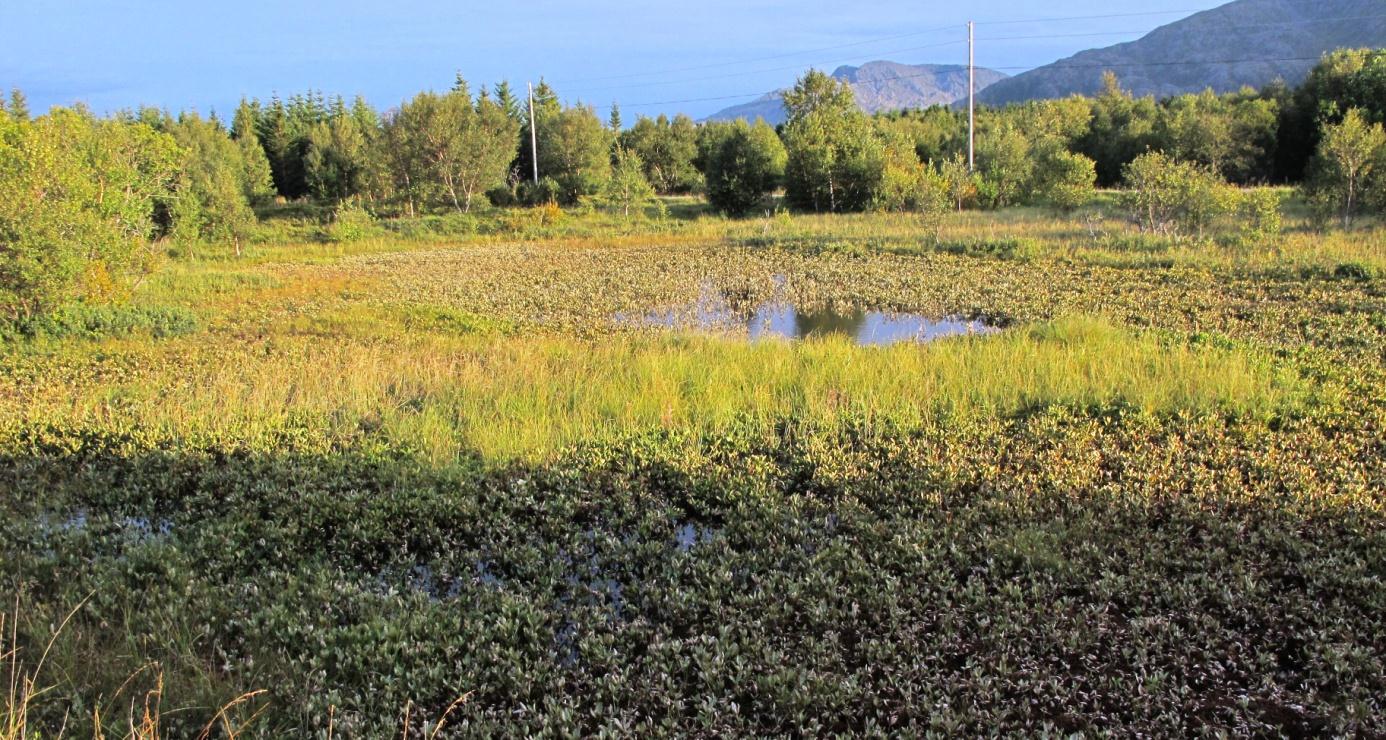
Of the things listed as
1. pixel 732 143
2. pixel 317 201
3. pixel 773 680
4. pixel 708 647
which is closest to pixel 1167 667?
pixel 773 680

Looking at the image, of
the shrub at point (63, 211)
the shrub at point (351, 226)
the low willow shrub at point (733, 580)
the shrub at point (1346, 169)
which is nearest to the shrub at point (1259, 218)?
the shrub at point (1346, 169)

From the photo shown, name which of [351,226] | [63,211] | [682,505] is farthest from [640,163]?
[682,505]

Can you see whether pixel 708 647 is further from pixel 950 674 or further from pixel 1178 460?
pixel 1178 460

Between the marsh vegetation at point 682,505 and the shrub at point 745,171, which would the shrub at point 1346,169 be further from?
the shrub at point 745,171

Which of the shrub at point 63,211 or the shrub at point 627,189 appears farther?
the shrub at point 627,189

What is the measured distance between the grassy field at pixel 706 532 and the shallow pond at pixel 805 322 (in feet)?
5.55

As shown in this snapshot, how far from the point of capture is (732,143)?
41.8 m

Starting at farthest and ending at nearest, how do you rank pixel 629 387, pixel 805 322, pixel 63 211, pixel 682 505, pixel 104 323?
pixel 805 322 < pixel 104 323 < pixel 63 211 < pixel 629 387 < pixel 682 505

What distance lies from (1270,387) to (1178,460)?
249 centimetres

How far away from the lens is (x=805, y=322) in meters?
14.9

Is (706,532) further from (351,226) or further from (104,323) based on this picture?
(351,226)

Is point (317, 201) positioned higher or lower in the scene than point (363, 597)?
higher

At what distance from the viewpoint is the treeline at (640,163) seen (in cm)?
1396

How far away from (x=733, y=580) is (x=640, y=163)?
38647 mm
